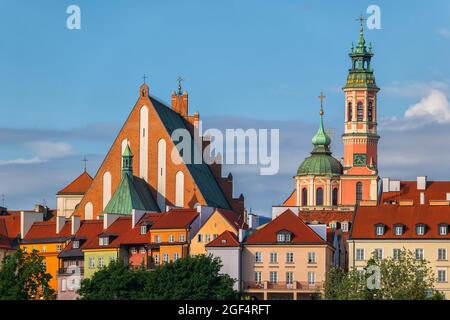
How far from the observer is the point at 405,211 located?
122562 millimetres

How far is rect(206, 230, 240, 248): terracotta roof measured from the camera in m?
118

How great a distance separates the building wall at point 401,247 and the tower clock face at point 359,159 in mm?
57356

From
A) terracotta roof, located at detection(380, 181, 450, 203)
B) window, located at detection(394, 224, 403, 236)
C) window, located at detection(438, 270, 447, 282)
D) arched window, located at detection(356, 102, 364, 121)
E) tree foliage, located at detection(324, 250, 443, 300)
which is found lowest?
tree foliage, located at detection(324, 250, 443, 300)

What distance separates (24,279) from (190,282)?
1030cm

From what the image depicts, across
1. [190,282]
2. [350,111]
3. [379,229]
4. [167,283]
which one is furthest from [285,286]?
[350,111]

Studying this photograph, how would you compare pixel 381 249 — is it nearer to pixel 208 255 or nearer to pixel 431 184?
pixel 208 255

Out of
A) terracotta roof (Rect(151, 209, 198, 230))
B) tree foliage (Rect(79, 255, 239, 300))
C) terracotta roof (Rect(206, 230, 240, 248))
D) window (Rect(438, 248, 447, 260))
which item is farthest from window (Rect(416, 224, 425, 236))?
terracotta roof (Rect(151, 209, 198, 230))

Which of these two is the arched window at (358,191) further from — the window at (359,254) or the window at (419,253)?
the window at (419,253)

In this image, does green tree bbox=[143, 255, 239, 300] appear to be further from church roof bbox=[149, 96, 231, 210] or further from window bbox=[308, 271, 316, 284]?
church roof bbox=[149, 96, 231, 210]

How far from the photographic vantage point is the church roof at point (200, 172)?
14588 cm

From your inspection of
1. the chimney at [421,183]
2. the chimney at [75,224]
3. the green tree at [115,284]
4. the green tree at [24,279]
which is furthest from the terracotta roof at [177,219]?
the chimney at [421,183]

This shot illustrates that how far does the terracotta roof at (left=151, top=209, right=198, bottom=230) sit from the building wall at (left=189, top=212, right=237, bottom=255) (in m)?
1.30
